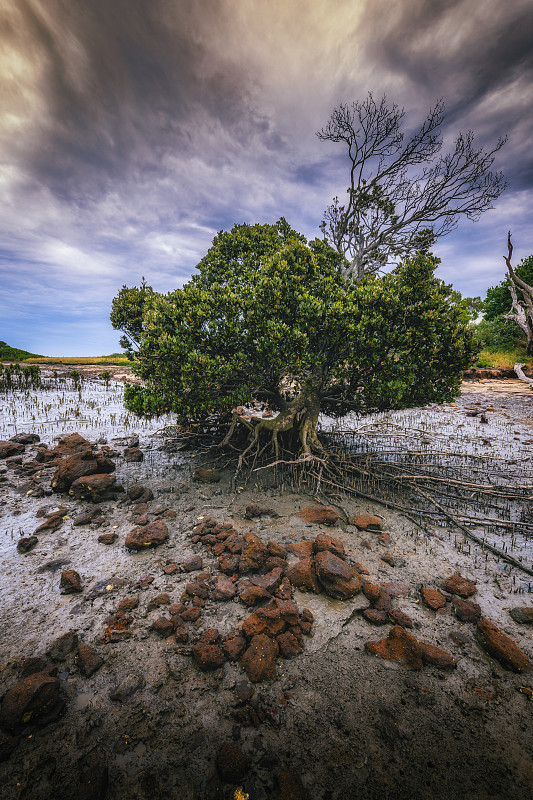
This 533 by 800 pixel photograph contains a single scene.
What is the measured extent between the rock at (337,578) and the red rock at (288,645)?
109 cm

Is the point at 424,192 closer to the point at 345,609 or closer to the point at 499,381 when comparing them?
the point at 345,609

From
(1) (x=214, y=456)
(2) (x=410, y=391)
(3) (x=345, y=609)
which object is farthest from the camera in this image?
(1) (x=214, y=456)

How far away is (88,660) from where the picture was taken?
3865 millimetres

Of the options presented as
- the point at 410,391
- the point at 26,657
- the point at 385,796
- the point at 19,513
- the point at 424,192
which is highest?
the point at 424,192

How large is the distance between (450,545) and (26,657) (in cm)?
735

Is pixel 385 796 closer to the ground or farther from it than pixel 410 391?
closer to the ground

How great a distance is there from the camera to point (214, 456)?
1162cm

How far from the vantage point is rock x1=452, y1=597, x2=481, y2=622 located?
4.62 meters

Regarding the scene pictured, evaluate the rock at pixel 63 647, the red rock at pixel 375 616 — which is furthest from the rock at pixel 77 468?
the red rock at pixel 375 616

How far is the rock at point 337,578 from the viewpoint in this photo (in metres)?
5.02

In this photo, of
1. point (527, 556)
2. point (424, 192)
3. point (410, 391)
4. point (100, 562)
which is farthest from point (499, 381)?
point (100, 562)

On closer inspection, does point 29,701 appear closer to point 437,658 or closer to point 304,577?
point 304,577

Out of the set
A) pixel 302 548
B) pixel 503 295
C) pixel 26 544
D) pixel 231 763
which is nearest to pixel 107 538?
pixel 26 544

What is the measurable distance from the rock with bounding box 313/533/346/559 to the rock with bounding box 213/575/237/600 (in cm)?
172
